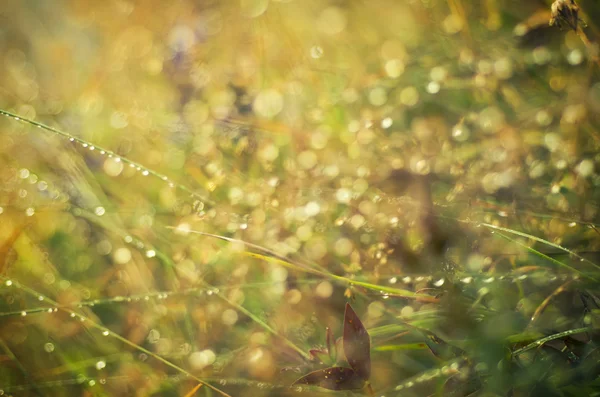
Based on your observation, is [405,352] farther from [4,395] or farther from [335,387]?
[4,395]

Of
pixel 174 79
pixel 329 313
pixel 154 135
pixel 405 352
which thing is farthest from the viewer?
pixel 174 79

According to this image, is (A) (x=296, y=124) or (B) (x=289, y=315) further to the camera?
(A) (x=296, y=124)

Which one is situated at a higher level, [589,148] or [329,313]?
[589,148]

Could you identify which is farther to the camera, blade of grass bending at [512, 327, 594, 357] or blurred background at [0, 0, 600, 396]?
blurred background at [0, 0, 600, 396]

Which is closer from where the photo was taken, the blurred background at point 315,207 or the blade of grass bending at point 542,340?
the blade of grass bending at point 542,340

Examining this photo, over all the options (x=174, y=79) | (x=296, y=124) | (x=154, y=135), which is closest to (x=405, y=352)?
(x=296, y=124)

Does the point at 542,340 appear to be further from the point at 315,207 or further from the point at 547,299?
the point at 315,207

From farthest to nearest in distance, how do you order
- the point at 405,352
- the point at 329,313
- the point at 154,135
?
the point at 154,135
the point at 329,313
the point at 405,352

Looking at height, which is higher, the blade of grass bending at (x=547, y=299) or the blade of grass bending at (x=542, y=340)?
the blade of grass bending at (x=542, y=340)

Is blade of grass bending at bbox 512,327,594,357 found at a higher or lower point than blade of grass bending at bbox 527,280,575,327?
higher
